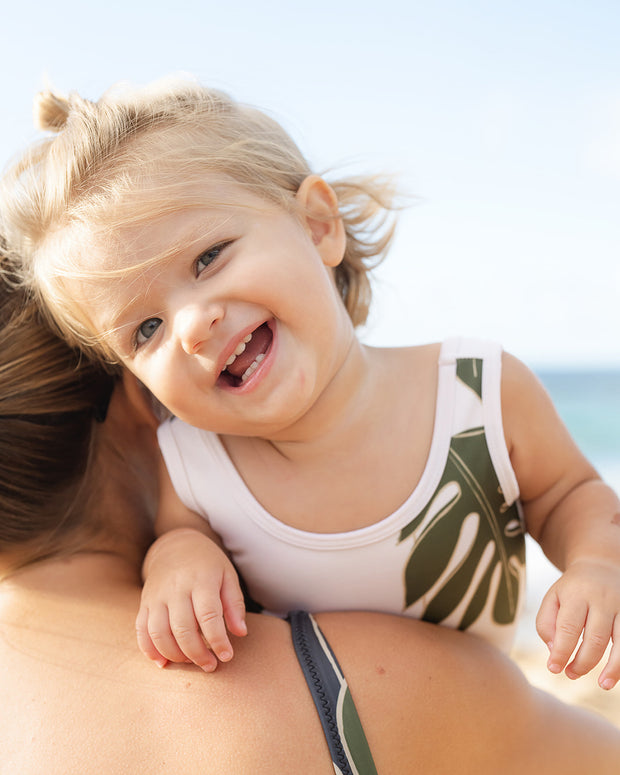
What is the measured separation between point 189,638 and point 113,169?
91cm

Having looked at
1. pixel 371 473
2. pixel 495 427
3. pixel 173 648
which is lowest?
pixel 173 648

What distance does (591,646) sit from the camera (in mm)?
1229

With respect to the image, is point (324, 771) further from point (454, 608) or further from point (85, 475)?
point (85, 475)

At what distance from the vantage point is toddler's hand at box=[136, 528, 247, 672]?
4.31 feet

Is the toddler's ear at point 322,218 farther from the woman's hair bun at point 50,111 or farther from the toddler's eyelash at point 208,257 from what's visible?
the woman's hair bun at point 50,111

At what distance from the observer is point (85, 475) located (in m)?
1.78

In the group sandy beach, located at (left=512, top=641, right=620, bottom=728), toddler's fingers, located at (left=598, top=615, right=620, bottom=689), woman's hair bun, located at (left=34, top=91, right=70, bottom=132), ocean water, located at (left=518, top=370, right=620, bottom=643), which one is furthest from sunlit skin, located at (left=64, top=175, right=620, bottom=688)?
ocean water, located at (left=518, top=370, right=620, bottom=643)

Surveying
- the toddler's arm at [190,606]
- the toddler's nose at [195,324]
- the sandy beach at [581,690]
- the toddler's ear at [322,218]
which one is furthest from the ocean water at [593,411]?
the toddler's nose at [195,324]

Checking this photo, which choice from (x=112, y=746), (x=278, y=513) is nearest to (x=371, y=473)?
(x=278, y=513)

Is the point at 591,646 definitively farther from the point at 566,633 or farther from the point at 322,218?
the point at 322,218

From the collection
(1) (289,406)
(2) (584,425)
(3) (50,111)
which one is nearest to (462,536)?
(1) (289,406)

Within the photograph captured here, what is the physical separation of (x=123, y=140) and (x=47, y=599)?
0.94 meters

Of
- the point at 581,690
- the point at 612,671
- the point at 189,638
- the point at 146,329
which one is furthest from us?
the point at 581,690

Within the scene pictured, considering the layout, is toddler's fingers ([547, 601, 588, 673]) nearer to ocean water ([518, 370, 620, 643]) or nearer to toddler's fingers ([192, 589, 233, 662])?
toddler's fingers ([192, 589, 233, 662])
